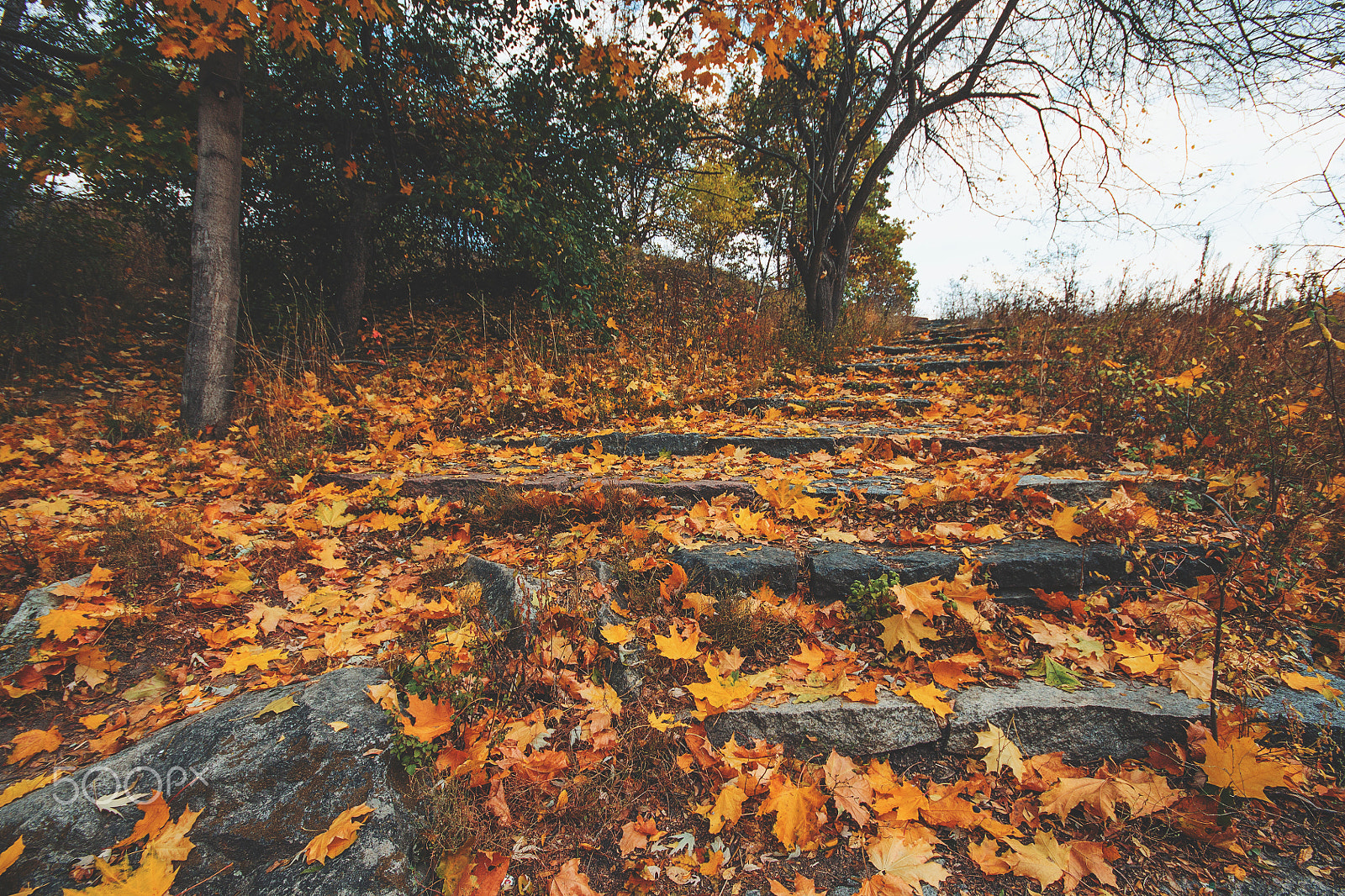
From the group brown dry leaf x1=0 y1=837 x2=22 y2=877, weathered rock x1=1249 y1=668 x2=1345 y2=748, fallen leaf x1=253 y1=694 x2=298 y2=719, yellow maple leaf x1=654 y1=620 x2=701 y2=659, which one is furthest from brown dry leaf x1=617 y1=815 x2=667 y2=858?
weathered rock x1=1249 y1=668 x2=1345 y2=748

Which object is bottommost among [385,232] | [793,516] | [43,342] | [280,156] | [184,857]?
[184,857]

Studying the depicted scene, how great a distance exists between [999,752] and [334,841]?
5.72ft

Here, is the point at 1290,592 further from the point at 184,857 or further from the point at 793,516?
the point at 184,857

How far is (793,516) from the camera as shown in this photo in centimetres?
246

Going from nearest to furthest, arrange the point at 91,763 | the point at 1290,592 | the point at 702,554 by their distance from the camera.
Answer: the point at 91,763, the point at 1290,592, the point at 702,554

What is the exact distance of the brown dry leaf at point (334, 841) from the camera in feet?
3.87

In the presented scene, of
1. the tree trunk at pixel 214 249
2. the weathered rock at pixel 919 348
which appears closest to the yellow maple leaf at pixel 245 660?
the tree trunk at pixel 214 249

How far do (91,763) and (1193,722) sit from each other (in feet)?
10.00

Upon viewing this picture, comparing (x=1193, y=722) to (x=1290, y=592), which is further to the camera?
(x=1290, y=592)

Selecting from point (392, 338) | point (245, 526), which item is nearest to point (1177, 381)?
point (245, 526)

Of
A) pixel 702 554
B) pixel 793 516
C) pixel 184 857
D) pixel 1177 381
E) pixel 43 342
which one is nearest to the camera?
pixel 184 857

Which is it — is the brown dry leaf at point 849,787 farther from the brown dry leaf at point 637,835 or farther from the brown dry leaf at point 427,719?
the brown dry leaf at point 427,719

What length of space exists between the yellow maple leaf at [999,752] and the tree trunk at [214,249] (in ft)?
16.7

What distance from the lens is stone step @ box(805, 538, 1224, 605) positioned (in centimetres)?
194
